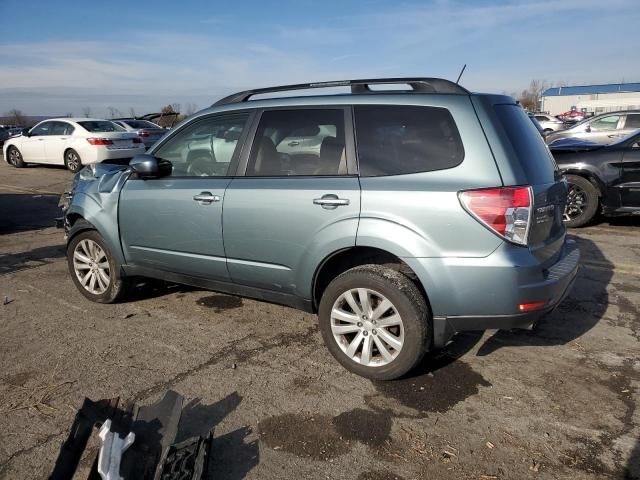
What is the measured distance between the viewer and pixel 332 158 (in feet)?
11.0

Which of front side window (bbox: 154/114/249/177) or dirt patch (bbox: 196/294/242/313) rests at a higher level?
front side window (bbox: 154/114/249/177)

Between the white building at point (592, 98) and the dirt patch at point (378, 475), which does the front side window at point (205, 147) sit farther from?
the white building at point (592, 98)

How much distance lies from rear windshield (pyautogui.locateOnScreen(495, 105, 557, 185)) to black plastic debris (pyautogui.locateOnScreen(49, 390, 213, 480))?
7.75 ft

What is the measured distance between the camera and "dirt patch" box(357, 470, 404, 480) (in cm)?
240

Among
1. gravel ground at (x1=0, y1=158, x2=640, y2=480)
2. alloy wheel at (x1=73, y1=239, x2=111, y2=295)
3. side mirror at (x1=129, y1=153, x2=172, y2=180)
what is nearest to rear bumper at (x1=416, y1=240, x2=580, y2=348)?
gravel ground at (x1=0, y1=158, x2=640, y2=480)

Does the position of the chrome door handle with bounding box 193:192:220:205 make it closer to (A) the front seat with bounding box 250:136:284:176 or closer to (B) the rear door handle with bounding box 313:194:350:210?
(A) the front seat with bounding box 250:136:284:176

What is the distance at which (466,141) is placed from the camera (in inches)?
115

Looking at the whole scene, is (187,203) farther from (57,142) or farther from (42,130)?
(42,130)

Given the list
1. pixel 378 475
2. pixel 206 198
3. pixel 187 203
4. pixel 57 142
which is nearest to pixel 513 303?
pixel 378 475

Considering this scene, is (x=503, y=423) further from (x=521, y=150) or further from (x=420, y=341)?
(x=521, y=150)

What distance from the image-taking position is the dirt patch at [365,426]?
106 inches

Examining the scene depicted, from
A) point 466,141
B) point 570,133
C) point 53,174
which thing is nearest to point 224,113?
point 466,141

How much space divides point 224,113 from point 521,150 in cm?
223

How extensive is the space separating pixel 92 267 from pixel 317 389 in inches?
106
